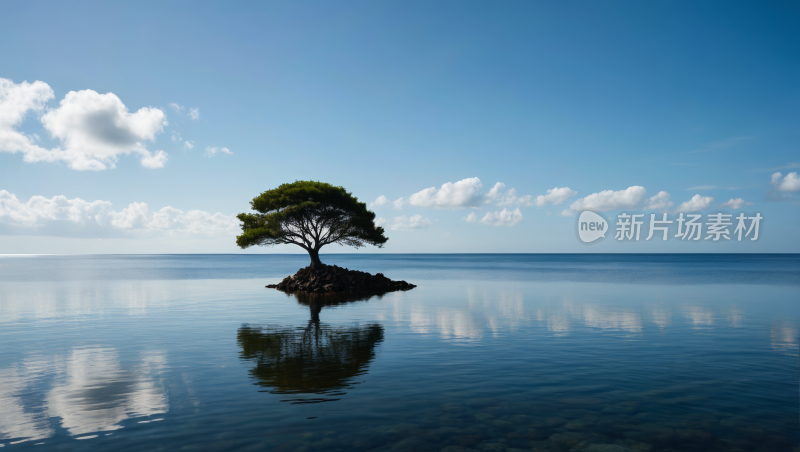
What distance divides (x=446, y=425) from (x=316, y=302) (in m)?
29.2

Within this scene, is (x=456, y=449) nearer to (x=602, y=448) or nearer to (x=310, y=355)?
(x=602, y=448)

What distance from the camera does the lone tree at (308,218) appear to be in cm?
5475

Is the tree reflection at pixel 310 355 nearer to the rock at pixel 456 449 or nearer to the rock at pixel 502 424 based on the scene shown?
the rock at pixel 456 449

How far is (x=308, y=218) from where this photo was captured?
56.5 m

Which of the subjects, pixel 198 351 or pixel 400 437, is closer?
pixel 400 437

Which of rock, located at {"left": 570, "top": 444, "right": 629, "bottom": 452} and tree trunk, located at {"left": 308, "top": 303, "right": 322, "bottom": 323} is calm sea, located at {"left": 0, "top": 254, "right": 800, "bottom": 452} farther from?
tree trunk, located at {"left": 308, "top": 303, "right": 322, "bottom": 323}

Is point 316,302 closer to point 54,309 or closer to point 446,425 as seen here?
point 54,309

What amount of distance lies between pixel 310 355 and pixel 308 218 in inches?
1623

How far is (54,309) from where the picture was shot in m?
31.5

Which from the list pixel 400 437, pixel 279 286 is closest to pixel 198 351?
pixel 400 437

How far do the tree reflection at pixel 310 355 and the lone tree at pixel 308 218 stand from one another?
3145cm

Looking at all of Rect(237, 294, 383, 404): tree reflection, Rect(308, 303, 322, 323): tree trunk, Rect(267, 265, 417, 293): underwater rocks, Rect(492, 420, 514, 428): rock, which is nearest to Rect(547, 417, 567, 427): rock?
Rect(492, 420, 514, 428): rock

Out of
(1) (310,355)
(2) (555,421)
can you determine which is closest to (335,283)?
(1) (310,355)

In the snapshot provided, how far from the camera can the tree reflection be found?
12664mm
